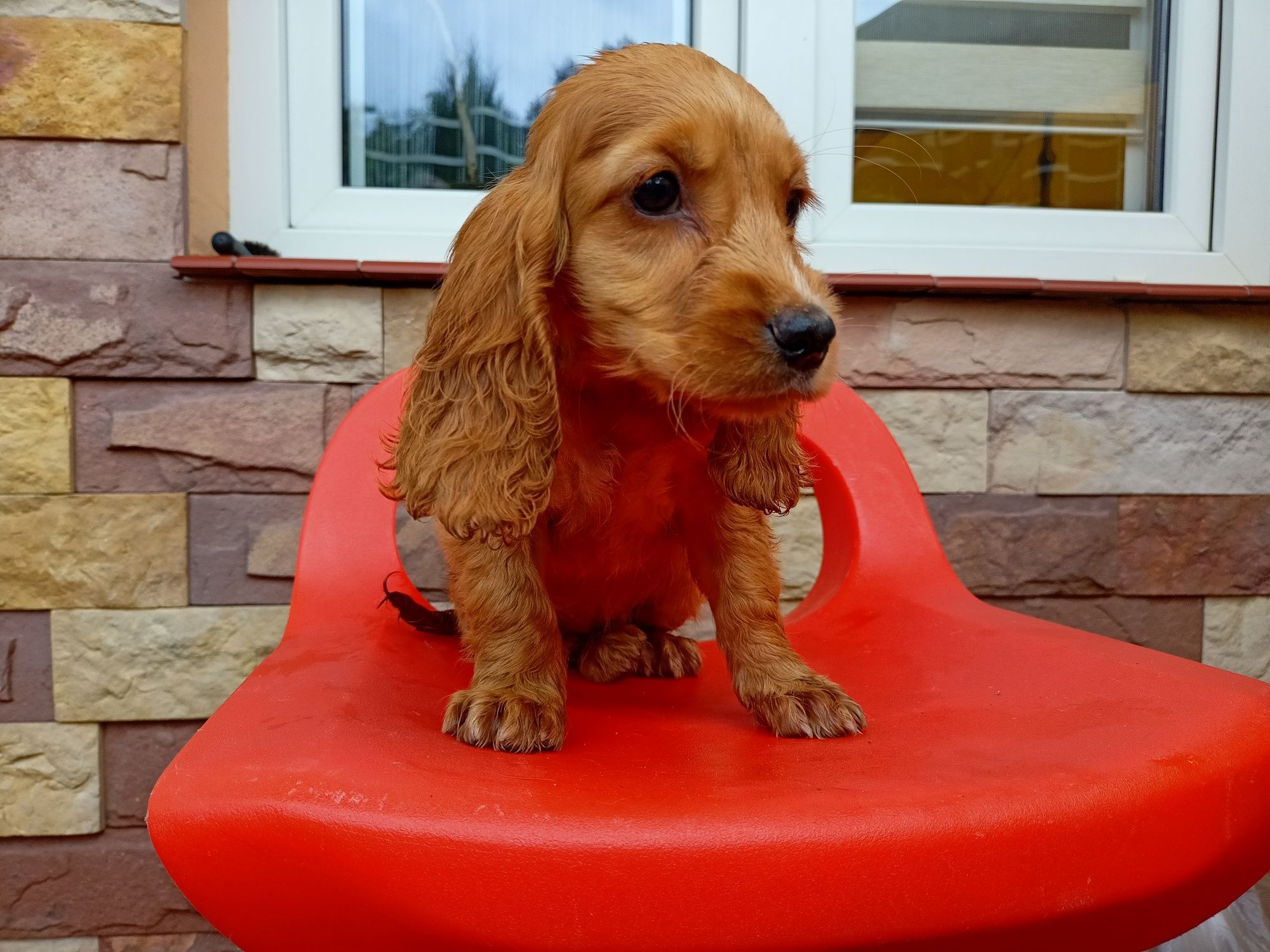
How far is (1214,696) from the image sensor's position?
1036mm

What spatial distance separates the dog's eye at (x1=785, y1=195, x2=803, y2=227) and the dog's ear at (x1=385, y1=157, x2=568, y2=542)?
0.88 feet

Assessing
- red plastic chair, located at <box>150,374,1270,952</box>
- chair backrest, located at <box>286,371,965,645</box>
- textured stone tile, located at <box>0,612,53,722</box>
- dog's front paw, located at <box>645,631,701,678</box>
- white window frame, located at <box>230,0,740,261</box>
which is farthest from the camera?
white window frame, located at <box>230,0,740,261</box>

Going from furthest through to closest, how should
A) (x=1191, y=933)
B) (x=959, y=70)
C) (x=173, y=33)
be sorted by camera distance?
(x=959, y=70) < (x=173, y=33) < (x=1191, y=933)

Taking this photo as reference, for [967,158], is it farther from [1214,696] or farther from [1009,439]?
[1214,696]

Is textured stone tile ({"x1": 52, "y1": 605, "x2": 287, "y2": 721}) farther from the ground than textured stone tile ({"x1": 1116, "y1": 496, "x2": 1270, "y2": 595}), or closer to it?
closer to it

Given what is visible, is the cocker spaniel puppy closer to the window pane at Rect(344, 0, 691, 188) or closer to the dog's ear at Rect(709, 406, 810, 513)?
the dog's ear at Rect(709, 406, 810, 513)

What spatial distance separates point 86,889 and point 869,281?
→ 2.04 meters

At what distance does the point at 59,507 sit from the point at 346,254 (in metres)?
0.77

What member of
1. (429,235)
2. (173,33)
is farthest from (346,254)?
(173,33)

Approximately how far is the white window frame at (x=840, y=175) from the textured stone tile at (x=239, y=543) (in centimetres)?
55

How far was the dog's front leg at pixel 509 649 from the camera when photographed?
3.48 feet

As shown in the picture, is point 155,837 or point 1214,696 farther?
point 1214,696

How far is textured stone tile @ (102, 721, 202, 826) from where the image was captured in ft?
6.63

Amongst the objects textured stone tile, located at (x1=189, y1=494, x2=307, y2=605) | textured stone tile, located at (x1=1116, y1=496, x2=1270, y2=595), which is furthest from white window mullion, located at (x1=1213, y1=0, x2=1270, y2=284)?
textured stone tile, located at (x1=189, y1=494, x2=307, y2=605)
